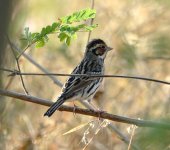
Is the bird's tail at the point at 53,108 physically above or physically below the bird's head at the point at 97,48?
below

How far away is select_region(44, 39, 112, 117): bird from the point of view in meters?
4.98

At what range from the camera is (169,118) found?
66.2 inches

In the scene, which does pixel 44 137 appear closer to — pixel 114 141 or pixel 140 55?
pixel 114 141

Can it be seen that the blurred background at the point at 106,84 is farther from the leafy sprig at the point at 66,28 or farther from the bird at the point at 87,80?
the leafy sprig at the point at 66,28

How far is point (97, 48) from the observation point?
6.00 metres

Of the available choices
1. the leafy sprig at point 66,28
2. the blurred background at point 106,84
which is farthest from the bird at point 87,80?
the leafy sprig at point 66,28

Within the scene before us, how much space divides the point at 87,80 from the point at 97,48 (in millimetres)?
787

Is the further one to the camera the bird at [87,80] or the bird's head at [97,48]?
the bird's head at [97,48]

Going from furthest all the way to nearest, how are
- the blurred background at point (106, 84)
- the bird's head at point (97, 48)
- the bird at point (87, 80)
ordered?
the blurred background at point (106, 84) < the bird's head at point (97, 48) < the bird at point (87, 80)

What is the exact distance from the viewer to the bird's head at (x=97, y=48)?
591 cm

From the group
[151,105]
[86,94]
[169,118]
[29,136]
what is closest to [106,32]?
[151,105]

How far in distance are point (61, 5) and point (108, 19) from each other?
4.27 ft

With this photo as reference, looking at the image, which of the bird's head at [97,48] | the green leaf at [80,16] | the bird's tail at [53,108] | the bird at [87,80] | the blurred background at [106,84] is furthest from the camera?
the blurred background at [106,84]

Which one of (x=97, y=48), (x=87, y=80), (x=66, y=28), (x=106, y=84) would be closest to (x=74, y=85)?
(x=87, y=80)
